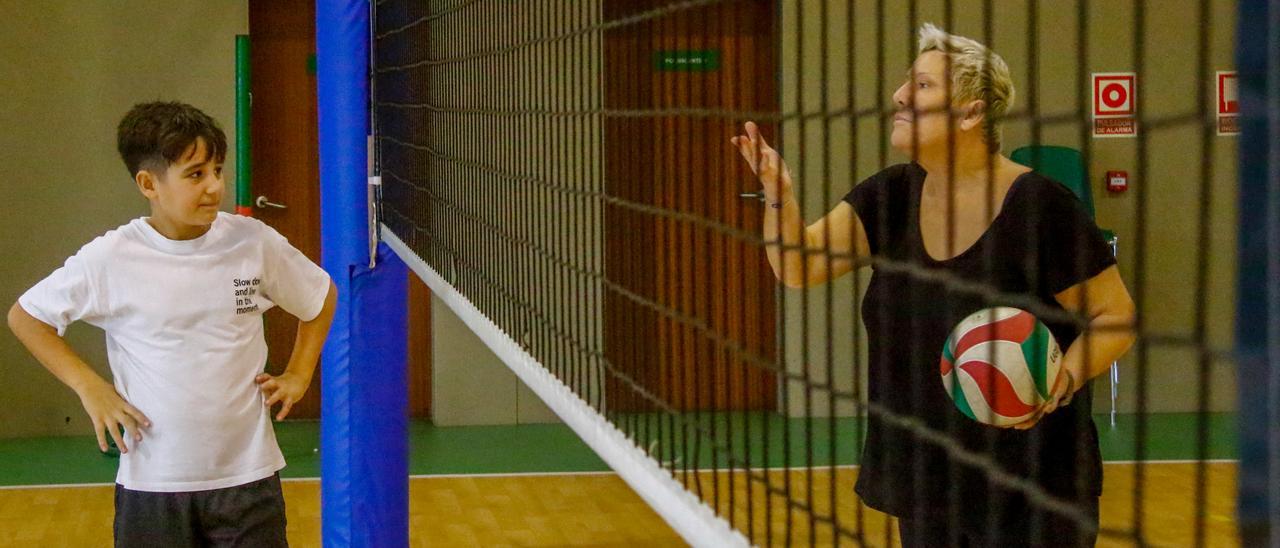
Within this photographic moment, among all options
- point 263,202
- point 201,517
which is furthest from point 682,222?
point 263,202

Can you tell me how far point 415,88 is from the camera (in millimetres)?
4363

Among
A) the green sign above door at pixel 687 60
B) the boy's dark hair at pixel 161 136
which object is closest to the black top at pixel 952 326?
the green sign above door at pixel 687 60

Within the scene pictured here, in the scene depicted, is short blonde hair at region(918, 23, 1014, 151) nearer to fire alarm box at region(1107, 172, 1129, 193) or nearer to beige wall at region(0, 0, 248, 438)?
beige wall at region(0, 0, 248, 438)

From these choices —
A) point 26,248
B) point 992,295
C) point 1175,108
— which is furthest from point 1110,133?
point 992,295

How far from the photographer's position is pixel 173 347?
9.80ft

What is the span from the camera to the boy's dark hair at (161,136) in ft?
9.80

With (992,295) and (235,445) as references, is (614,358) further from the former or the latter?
(992,295)

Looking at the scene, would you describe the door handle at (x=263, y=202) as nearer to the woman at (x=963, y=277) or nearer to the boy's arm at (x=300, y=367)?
the boy's arm at (x=300, y=367)

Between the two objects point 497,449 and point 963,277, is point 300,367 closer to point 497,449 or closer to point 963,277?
point 963,277

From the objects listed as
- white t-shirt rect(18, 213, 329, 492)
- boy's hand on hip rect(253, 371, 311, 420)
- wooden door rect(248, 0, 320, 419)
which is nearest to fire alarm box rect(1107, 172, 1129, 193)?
wooden door rect(248, 0, 320, 419)

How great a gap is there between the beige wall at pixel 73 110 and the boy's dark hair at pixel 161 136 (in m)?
4.66

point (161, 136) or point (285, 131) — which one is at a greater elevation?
point (285, 131)

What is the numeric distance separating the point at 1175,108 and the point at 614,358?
240 inches

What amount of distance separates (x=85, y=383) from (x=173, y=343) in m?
0.19
